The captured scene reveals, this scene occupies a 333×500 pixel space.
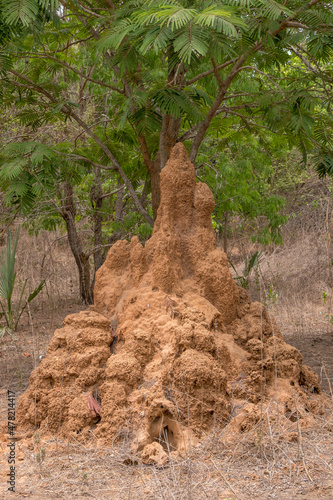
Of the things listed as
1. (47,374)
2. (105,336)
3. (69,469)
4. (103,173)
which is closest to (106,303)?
(105,336)

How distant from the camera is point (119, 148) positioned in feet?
23.9

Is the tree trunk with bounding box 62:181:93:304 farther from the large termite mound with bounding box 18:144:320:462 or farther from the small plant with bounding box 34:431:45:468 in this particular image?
the small plant with bounding box 34:431:45:468

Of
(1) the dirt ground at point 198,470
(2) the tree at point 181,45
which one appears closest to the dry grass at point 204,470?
(1) the dirt ground at point 198,470

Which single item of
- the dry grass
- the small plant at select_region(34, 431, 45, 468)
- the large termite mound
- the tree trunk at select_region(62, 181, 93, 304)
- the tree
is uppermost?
the tree

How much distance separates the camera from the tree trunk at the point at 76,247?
→ 9.30 meters

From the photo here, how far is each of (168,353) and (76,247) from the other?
20.7 ft

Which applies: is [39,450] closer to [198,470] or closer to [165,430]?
[165,430]

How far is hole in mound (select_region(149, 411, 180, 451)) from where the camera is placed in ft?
11.9

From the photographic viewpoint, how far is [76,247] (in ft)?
32.6

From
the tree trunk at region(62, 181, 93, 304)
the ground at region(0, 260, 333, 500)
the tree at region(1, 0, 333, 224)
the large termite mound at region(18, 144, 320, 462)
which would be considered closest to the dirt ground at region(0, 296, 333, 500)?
the ground at region(0, 260, 333, 500)

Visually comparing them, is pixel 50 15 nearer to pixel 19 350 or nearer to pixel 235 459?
pixel 235 459

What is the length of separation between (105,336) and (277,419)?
1512mm

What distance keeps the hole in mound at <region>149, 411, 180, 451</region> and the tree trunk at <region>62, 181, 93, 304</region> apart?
585 centimetres

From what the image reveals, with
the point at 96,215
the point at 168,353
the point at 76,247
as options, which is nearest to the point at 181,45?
the point at 168,353
